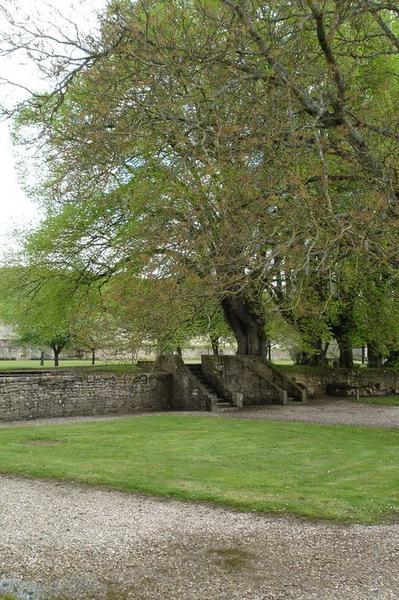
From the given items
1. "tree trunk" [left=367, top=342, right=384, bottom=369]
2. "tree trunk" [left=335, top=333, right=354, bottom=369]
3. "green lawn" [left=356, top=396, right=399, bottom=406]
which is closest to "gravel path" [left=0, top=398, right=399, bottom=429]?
"green lawn" [left=356, top=396, right=399, bottom=406]

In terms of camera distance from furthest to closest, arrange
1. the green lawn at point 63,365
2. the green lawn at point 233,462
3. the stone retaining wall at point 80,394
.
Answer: the green lawn at point 63,365
the stone retaining wall at point 80,394
the green lawn at point 233,462

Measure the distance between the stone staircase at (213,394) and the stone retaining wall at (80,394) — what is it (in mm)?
1283

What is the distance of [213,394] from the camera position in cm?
2444

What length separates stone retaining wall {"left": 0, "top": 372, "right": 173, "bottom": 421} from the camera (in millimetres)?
20766

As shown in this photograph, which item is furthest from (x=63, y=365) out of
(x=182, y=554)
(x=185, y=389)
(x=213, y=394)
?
(x=182, y=554)

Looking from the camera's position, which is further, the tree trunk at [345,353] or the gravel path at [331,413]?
the tree trunk at [345,353]

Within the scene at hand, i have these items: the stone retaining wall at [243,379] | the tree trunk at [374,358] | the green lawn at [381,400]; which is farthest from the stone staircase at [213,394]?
the tree trunk at [374,358]

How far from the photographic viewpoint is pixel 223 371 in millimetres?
25141

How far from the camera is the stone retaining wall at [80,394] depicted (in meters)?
20.8

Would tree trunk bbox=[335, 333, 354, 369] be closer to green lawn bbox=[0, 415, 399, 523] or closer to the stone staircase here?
the stone staircase

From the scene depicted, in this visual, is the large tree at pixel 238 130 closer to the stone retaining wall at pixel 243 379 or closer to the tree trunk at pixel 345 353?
the stone retaining wall at pixel 243 379

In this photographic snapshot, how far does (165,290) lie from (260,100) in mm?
2813

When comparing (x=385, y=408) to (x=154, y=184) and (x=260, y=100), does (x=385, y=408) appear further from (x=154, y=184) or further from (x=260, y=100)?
(x=260, y=100)

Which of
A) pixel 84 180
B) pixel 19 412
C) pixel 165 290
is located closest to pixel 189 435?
pixel 19 412
